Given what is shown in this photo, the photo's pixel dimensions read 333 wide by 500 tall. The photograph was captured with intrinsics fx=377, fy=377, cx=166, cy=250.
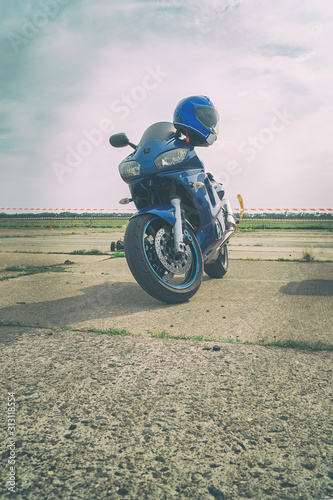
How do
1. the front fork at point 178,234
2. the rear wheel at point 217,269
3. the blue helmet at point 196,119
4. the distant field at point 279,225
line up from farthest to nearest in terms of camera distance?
the distant field at point 279,225
the rear wheel at point 217,269
the blue helmet at point 196,119
the front fork at point 178,234

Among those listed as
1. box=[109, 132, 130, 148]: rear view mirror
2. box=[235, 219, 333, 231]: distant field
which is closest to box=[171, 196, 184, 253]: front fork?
box=[109, 132, 130, 148]: rear view mirror

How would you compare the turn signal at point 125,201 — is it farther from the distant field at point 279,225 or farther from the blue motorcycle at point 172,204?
the distant field at point 279,225

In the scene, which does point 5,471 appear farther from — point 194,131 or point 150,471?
point 194,131

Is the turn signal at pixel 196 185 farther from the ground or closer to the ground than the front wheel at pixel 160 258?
farther from the ground

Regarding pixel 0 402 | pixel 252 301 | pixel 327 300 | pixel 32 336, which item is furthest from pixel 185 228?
pixel 0 402

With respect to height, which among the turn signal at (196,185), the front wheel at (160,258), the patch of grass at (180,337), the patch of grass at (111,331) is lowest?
the patch of grass at (180,337)

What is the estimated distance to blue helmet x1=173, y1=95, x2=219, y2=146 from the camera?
10.9 feet

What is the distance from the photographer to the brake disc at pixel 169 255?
2.88 metres

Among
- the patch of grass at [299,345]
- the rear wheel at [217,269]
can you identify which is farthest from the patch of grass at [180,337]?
the rear wheel at [217,269]

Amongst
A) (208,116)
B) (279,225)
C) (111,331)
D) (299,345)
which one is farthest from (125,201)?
(279,225)

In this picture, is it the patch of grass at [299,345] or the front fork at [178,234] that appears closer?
the patch of grass at [299,345]

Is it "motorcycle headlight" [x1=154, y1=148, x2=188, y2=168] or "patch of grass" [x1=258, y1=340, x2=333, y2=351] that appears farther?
"motorcycle headlight" [x1=154, y1=148, x2=188, y2=168]

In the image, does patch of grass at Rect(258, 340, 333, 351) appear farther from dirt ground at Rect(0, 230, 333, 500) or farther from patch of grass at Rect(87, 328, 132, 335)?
patch of grass at Rect(87, 328, 132, 335)

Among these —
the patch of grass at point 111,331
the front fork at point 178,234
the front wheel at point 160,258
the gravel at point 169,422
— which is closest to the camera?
the gravel at point 169,422
